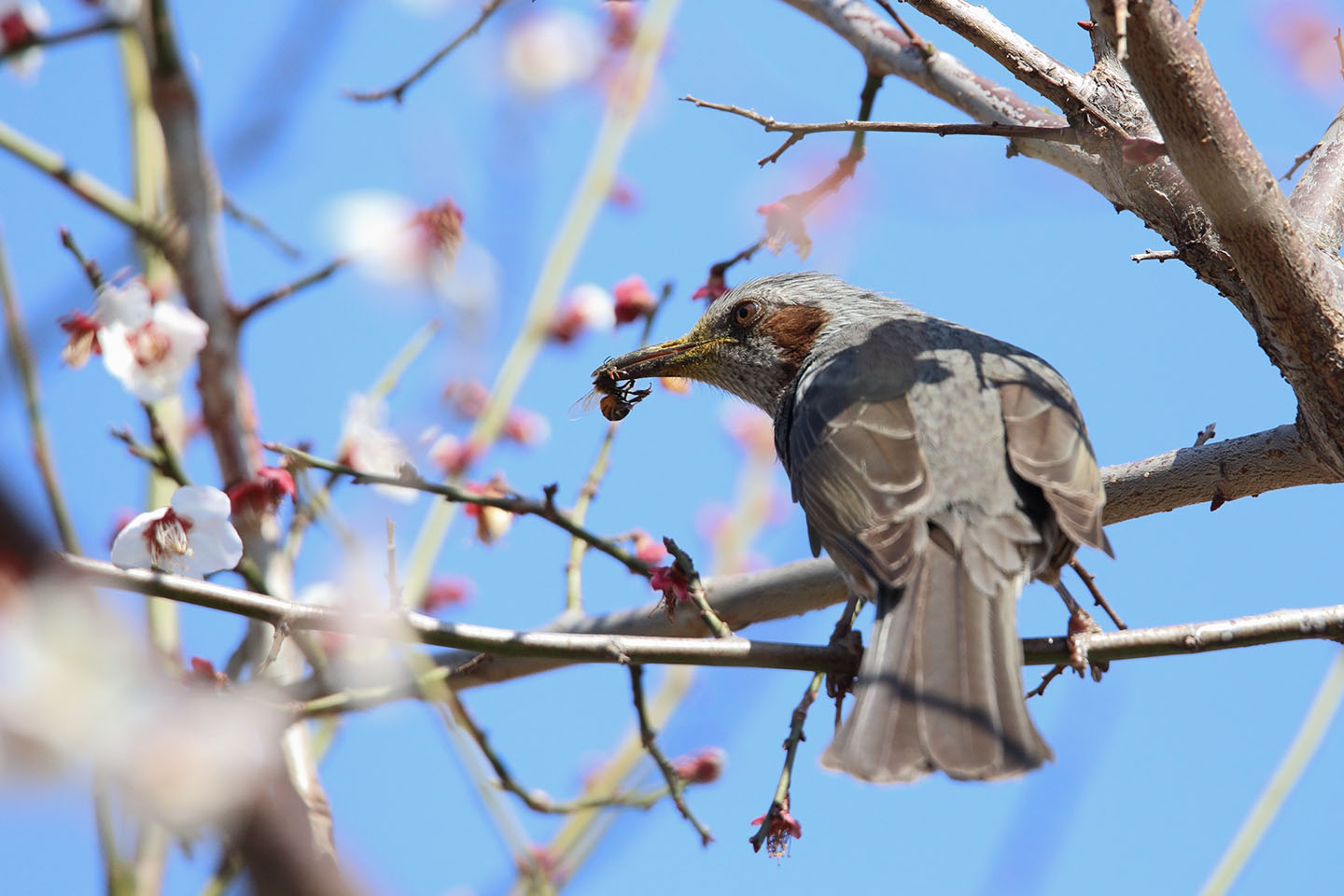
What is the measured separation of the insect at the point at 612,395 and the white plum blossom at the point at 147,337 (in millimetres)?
1515

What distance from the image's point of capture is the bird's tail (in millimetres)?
2537

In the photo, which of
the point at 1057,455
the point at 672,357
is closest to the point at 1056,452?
the point at 1057,455

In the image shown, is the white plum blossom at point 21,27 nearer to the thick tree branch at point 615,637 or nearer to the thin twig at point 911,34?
the thick tree branch at point 615,637

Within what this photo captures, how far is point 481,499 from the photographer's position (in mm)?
3432

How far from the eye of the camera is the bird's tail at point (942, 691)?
2.54 metres

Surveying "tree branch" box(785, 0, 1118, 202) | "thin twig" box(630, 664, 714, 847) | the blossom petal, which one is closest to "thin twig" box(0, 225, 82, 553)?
the blossom petal

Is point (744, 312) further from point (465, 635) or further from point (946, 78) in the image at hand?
point (465, 635)

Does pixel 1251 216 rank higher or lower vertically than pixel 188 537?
higher

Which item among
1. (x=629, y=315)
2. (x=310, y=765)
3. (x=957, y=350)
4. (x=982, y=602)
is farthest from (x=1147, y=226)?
(x=310, y=765)

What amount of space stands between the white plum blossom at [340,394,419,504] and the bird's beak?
995mm

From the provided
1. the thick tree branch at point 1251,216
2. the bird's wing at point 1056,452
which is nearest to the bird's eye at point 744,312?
the bird's wing at point 1056,452

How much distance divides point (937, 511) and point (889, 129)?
1.05 m

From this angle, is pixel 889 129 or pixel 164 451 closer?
pixel 889 129

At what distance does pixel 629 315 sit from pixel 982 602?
6.75 ft
